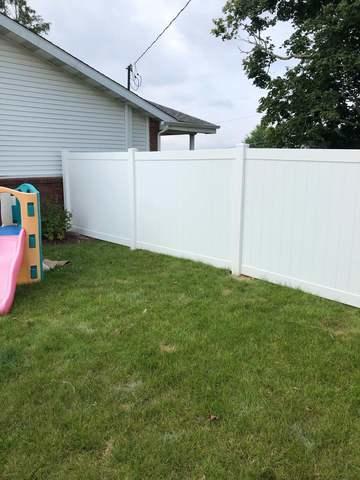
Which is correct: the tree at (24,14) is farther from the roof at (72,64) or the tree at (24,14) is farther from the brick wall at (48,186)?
the brick wall at (48,186)

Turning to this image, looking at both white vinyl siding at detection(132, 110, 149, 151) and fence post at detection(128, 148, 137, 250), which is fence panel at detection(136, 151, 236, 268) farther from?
white vinyl siding at detection(132, 110, 149, 151)

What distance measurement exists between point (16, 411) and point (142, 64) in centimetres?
1679

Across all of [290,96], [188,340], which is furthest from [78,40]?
[188,340]

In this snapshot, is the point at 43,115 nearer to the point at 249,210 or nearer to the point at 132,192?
the point at 132,192

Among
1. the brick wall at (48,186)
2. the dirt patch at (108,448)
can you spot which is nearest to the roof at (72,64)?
the brick wall at (48,186)

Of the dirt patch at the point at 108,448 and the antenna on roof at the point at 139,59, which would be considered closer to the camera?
the dirt patch at the point at 108,448

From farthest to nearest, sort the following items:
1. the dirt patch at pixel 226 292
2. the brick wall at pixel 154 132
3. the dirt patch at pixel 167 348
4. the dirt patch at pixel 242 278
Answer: the brick wall at pixel 154 132, the dirt patch at pixel 242 278, the dirt patch at pixel 226 292, the dirt patch at pixel 167 348

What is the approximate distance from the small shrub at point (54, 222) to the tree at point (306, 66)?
6.42 m

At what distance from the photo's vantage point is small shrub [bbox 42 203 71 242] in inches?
280

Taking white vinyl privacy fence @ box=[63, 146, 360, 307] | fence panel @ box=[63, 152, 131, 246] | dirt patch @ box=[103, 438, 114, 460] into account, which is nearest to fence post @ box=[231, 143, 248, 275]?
white vinyl privacy fence @ box=[63, 146, 360, 307]

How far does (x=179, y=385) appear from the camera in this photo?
2629 mm

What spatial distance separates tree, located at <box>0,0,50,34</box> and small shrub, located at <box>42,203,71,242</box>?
56.0 ft

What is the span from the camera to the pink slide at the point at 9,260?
3.95 metres

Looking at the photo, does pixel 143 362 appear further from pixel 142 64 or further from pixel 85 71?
pixel 142 64
